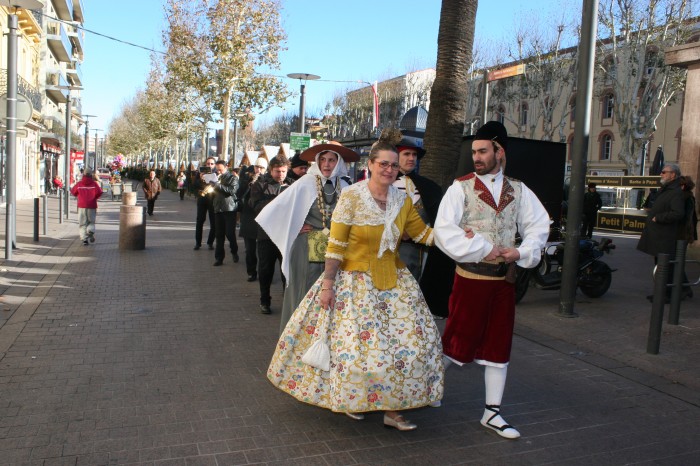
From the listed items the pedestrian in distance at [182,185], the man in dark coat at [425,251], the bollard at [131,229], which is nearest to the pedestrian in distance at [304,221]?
the man in dark coat at [425,251]

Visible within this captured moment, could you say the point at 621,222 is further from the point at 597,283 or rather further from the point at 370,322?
the point at 370,322

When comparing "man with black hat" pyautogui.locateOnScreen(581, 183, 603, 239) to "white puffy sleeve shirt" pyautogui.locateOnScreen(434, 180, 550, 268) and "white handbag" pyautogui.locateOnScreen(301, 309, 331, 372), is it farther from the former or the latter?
"white handbag" pyautogui.locateOnScreen(301, 309, 331, 372)

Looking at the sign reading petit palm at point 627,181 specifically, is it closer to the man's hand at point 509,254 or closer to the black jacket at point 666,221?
the black jacket at point 666,221

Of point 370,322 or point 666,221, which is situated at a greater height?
point 666,221

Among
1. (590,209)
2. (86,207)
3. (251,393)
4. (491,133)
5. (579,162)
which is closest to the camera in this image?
(491,133)

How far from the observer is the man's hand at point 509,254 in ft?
12.7

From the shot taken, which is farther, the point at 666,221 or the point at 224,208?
the point at 224,208

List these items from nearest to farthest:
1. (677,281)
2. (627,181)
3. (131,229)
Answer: (677,281) → (131,229) → (627,181)

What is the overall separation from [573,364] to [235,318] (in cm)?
361

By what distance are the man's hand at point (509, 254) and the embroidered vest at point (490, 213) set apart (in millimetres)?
116

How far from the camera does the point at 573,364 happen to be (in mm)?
5867

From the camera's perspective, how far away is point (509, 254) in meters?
3.87

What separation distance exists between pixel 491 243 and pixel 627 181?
22185 millimetres

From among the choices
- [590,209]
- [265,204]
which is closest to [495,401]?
[265,204]
